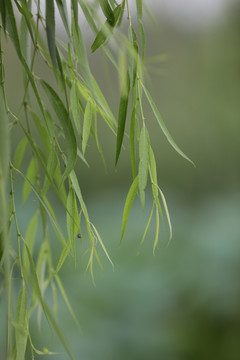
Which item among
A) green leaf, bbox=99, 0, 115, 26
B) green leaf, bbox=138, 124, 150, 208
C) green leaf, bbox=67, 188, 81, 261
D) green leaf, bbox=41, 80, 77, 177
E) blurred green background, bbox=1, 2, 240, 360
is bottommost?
blurred green background, bbox=1, 2, 240, 360

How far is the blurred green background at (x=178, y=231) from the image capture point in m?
1.39

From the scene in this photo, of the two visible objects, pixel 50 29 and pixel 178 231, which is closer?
pixel 50 29

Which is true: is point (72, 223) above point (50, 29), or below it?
below

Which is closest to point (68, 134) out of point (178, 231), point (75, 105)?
point (75, 105)

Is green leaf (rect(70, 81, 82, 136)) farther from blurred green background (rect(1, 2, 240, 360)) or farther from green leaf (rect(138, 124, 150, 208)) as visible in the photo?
blurred green background (rect(1, 2, 240, 360))

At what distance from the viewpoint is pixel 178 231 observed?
1.57m

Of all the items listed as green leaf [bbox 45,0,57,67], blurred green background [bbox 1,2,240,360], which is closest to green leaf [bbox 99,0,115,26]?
green leaf [bbox 45,0,57,67]

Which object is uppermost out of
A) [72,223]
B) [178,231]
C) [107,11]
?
[107,11]

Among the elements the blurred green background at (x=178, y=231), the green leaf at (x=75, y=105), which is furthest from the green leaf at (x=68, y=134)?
the blurred green background at (x=178, y=231)

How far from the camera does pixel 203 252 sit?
1515 mm

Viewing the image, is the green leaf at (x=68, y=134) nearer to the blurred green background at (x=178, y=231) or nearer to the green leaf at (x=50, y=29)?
the green leaf at (x=50, y=29)

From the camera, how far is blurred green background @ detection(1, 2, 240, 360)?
1.39m

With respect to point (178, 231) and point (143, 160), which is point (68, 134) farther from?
point (178, 231)

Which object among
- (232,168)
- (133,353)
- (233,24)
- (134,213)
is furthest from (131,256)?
(233,24)
